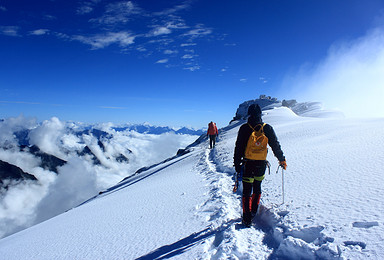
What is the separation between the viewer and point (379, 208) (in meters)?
3.73

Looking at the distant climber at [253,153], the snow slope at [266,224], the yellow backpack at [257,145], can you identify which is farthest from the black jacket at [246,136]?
the snow slope at [266,224]

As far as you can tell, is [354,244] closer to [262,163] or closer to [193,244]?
[262,163]

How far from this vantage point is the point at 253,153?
4.61 metres

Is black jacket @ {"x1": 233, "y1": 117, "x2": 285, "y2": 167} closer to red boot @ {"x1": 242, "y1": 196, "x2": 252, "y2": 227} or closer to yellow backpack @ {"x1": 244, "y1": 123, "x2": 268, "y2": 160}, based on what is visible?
yellow backpack @ {"x1": 244, "y1": 123, "x2": 268, "y2": 160}

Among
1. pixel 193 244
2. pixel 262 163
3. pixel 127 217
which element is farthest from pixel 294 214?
pixel 127 217

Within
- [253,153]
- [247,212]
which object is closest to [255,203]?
[247,212]

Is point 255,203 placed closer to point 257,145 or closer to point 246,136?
point 257,145

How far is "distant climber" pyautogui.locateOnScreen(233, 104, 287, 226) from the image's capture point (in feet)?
15.1

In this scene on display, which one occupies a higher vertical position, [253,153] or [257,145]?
[257,145]

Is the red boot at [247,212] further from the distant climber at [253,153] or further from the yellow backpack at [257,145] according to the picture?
the yellow backpack at [257,145]

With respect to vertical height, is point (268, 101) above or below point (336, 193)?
above

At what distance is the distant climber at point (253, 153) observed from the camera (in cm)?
461

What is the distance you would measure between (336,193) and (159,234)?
13.8 feet

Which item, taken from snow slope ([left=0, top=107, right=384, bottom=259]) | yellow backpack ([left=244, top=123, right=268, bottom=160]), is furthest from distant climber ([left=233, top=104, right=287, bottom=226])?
snow slope ([left=0, top=107, right=384, bottom=259])
